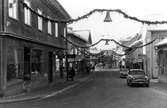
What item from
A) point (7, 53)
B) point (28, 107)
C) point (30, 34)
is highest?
point (30, 34)

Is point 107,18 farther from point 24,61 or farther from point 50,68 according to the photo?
point 50,68

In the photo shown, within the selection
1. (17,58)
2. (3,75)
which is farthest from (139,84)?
(3,75)

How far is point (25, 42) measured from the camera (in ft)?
79.4

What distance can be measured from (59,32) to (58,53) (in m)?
3.53

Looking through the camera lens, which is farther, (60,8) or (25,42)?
(60,8)

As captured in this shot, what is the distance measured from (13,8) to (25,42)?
318 cm

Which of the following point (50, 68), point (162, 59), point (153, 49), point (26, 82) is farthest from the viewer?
point (153, 49)

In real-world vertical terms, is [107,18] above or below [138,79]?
above

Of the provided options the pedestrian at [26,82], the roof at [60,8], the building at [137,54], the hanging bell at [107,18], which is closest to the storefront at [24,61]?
the pedestrian at [26,82]

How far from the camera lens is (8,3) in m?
20.8

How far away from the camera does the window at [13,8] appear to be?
2126 centimetres

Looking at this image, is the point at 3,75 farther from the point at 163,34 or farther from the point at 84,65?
the point at 84,65

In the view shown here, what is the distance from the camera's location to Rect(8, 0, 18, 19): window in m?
21.3

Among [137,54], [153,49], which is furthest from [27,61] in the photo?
[137,54]
